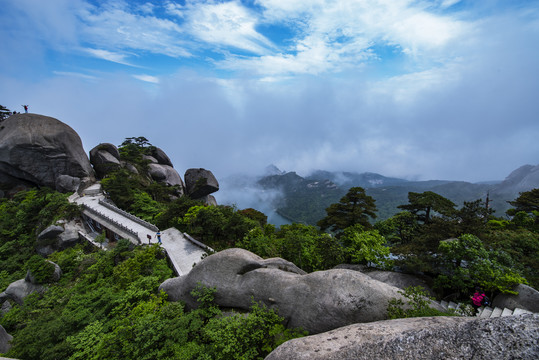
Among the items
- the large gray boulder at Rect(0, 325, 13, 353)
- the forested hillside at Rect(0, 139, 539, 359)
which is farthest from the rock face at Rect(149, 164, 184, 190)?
the large gray boulder at Rect(0, 325, 13, 353)

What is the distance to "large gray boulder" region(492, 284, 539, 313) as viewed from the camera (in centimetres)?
746

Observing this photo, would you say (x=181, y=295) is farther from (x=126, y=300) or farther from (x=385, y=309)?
(x=385, y=309)

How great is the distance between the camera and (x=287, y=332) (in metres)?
6.90

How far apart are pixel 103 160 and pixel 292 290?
47.5 meters

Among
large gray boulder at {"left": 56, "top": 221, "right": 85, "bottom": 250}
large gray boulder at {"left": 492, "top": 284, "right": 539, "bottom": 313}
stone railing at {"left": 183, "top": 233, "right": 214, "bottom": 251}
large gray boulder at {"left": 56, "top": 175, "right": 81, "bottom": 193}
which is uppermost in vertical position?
large gray boulder at {"left": 492, "top": 284, "right": 539, "bottom": 313}

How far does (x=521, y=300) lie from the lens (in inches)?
305

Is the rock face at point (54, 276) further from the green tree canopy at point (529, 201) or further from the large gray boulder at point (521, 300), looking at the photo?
the green tree canopy at point (529, 201)

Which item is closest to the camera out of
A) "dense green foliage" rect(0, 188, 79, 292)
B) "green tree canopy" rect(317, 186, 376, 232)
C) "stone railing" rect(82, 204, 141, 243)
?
"stone railing" rect(82, 204, 141, 243)

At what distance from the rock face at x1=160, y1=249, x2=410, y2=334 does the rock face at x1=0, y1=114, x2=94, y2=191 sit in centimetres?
4049

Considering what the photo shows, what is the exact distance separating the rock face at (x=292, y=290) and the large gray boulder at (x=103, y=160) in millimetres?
40256

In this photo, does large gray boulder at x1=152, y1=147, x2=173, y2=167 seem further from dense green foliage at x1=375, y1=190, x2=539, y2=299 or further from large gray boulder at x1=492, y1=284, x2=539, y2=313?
large gray boulder at x1=492, y1=284, x2=539, y2=313

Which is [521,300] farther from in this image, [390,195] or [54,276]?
[390,195]

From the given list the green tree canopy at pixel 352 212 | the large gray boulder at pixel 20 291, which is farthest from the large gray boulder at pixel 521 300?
the large gray boulder at pixel 20 291

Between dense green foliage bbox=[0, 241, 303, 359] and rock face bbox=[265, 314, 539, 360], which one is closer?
rock face bbox=[265, 314, 539, 360]
